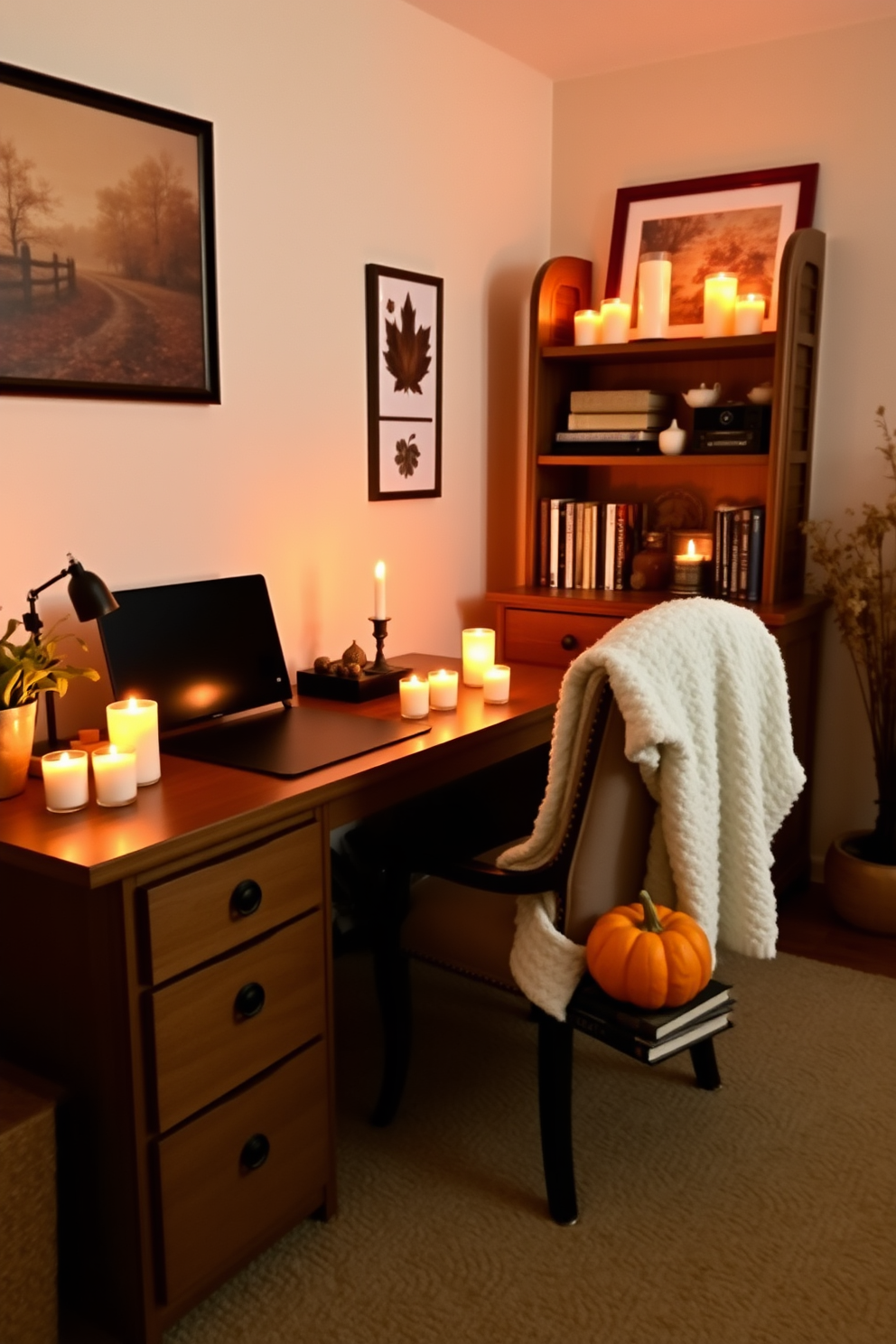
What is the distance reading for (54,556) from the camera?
6.71 feet

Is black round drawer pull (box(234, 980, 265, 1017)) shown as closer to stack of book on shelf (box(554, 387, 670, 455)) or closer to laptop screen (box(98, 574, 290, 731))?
laptop screen (box(98, 574, 290, 731))

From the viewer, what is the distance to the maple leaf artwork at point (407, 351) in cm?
279

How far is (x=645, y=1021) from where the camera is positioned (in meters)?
1.74

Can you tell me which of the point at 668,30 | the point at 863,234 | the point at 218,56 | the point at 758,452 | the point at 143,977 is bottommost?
the point at 143,977

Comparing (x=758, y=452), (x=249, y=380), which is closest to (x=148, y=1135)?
(x=249, y=380)

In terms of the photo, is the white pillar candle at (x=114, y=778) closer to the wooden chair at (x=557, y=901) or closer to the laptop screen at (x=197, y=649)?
the laptop screen at (x=197, y=649)

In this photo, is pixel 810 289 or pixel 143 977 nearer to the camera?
pixel 143 977

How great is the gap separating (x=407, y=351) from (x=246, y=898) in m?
1.66

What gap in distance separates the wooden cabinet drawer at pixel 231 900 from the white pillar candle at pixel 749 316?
1847 millimetres

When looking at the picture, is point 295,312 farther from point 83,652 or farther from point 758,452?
point 758,452

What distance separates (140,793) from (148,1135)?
48cm

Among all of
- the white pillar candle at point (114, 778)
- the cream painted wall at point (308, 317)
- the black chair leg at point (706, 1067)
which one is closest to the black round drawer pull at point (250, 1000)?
the white pillar candle at point (114, 778)

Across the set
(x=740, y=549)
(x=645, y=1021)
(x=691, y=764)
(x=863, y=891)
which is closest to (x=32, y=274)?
(x=691, y=764)

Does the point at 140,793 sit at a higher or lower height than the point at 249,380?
lower
